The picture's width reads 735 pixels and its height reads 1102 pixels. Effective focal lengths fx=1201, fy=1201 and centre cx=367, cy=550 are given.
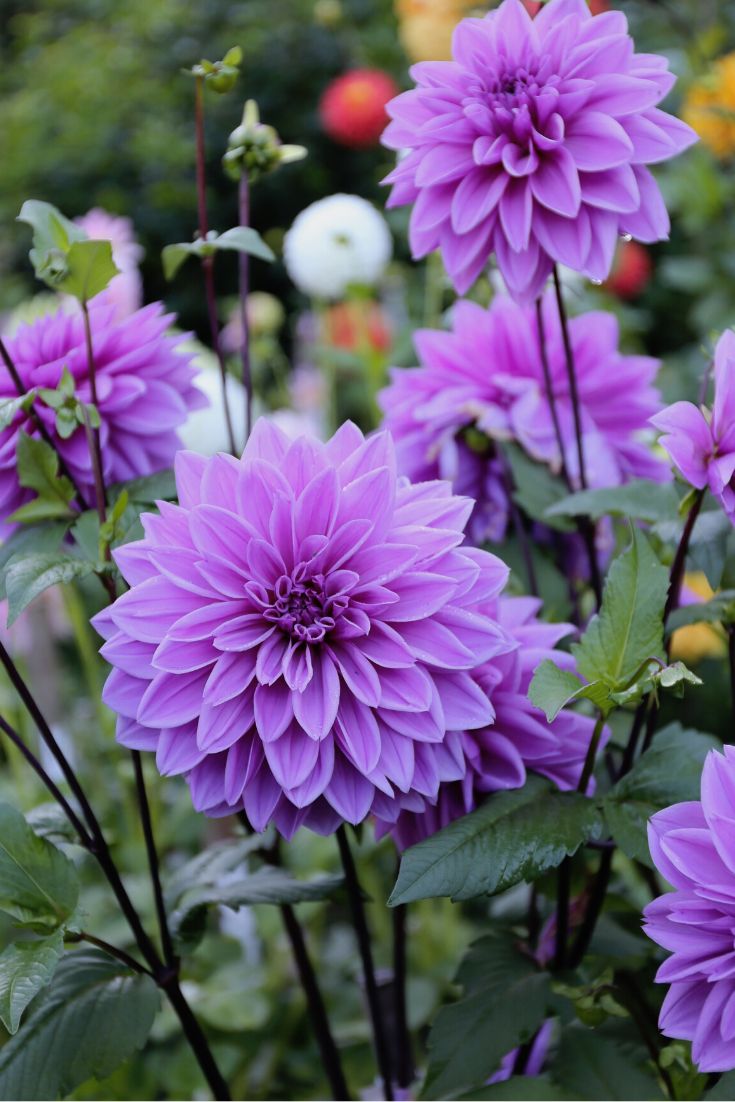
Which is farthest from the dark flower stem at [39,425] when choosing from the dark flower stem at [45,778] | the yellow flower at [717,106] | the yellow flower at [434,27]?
the yellow flower at [434,27]

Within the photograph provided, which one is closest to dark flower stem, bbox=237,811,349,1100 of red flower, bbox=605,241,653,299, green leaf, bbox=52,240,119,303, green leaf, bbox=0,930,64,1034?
green leaf, bbox=0,930,64,1034

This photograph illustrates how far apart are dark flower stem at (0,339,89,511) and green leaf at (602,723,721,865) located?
0.27 meters

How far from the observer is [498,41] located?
0.51 metres

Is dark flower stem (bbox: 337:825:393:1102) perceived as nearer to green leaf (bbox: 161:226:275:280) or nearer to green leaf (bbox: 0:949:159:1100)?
green leaf (bbox: 0:949:159:1100)

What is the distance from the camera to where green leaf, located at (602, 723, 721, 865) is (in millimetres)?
458

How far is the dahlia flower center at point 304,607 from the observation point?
429 mm

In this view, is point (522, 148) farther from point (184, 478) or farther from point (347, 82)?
point (347, 82)

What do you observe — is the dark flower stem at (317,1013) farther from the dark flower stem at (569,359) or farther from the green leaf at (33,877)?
the dark flower stem at (569,359)

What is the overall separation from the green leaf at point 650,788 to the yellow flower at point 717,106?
114 cm

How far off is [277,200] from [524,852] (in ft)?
8.68

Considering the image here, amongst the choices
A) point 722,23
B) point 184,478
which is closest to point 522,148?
point 184,478

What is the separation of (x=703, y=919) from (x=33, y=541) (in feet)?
1.04

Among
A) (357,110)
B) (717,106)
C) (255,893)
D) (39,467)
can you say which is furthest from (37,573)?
(357,110)

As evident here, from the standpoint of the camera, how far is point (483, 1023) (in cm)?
51
